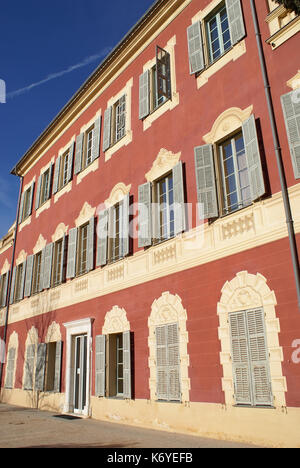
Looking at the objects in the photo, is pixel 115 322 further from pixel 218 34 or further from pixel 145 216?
pixel 218 34

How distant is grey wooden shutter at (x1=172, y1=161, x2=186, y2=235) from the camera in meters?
8.53

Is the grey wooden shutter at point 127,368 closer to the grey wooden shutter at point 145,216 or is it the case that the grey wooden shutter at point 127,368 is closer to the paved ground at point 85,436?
the paved ground at point 85,436

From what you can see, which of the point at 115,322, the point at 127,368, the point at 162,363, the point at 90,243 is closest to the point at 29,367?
the point at 90,243

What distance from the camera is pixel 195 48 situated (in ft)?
31.0

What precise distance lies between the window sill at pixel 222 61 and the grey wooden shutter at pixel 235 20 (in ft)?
0.49

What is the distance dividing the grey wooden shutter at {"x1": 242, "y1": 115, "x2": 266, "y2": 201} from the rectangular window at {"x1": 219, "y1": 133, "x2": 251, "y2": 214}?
0.27 m

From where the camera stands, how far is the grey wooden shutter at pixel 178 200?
853 cm

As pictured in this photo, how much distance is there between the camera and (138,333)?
367 inches

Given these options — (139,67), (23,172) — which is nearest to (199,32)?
(139,67)

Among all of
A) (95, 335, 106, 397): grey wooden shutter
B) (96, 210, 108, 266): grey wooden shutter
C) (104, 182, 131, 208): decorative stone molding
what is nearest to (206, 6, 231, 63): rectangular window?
(104, 182, 131, 208): decorative stone molding

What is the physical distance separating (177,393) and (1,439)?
3.52 m

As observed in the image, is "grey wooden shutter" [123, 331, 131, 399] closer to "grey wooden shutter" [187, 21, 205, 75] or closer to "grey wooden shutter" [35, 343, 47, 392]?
"grey wooden shutter" [35, 343, 47, 392]

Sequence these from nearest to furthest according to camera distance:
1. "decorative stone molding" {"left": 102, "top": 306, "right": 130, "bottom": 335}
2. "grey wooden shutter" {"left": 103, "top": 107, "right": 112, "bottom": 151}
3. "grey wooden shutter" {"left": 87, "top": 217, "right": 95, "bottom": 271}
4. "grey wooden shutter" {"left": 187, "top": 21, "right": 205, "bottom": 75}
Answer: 1. "grey wooden shutter" {"left": 187, "top": 21, "right": 205, "bottom": 75}
2. "decorative stone molding" {"left": 102, "top": 306, "right": 130, "bottom": 335}
3. "grey wooden shutter" {"left": 87, "top": 217, "right": 95, "bottom": 271}
4. "grey wooden shutter" {"left": 103, "top": 107, "right": 112, "bottom": 151}

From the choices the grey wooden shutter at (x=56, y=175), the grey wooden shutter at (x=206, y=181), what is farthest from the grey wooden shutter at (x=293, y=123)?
the grey wooden shutter at (x=56, y=175)
